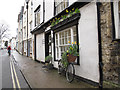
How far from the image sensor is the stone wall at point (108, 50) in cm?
315

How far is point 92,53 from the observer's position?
12.8 ft

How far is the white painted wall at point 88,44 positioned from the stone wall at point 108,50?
275 mm

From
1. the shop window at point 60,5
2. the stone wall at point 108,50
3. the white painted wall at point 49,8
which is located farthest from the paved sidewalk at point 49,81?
the white painted wall at point 49,8

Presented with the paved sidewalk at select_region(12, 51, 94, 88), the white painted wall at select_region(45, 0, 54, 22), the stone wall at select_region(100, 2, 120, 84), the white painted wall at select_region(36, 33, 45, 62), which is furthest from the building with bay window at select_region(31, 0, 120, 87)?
the white painted wall at select_region(36, 33, 45, 62)


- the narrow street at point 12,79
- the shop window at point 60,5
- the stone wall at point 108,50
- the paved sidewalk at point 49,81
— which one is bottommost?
the narrow street at point 12,79

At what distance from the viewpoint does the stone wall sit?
3.15 metres

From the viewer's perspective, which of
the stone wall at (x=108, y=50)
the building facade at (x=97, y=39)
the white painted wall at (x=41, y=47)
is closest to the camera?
the stone wall at (x=108, y=50)

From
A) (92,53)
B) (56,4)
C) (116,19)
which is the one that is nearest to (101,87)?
(92,53)

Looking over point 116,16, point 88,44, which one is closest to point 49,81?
point 88,44

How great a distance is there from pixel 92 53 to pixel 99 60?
43 centimetres

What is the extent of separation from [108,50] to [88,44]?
3.02 ft

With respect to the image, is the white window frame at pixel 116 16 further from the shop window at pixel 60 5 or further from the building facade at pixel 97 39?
the shop window at pixel 60 5

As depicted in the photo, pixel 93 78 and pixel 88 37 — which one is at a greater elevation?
pixel 88 37

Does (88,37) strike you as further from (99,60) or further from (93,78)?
(93,78)
